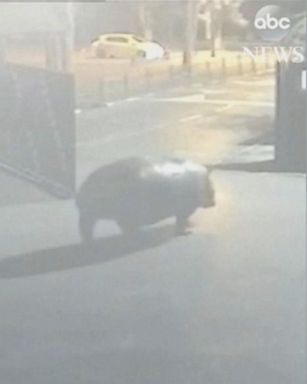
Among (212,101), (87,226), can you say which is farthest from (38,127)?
(212,101)

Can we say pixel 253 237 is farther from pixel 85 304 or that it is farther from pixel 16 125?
pixel 16 125

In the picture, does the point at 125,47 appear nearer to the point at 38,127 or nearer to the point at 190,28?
the point at 190,28

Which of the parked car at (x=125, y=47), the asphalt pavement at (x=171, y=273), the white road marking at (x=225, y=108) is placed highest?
the parked car at (x=125, y=47)

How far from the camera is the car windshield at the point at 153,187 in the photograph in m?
2.09

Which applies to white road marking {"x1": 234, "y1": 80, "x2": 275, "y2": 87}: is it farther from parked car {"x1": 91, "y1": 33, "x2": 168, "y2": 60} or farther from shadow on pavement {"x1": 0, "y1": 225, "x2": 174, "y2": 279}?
shadow on pavement {"x1": 0, "y1": 225, "x2": 174, "y2": 279}

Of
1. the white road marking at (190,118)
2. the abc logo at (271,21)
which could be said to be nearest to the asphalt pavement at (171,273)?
the white road marking at (190,118)

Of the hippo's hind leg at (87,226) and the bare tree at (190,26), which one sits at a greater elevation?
the bare tree at (190,26)

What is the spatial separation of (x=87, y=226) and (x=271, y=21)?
523 mm

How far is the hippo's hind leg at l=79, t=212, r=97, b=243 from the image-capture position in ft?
7.09

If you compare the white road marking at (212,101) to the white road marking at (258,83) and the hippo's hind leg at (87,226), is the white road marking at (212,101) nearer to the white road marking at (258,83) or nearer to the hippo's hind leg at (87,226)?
the white road marking at (258,83)

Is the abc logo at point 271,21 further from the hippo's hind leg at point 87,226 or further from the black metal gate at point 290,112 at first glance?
the hippo's hind leg at point 87,226

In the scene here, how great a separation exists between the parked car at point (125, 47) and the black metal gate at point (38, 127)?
9cm

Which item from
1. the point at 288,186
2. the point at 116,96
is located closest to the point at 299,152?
the point at 288,186

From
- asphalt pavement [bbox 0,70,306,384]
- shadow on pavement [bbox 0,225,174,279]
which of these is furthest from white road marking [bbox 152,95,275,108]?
shadow on pavement [bbox 0,225,174,279]
